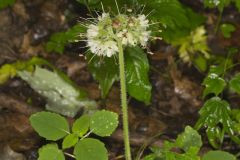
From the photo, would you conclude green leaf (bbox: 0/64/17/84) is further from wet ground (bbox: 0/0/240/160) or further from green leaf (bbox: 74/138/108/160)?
green leaf (bbox: 74/138/108/160)

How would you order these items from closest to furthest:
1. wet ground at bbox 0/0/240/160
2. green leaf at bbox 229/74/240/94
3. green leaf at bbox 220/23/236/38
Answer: green leaf at bbox 229/74/240/94
wet ground at bbox 0/0/240/160
green leaf at bbox 220/23/236/38

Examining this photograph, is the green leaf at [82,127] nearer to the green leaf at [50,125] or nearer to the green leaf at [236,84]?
the green leaf at [50,125]

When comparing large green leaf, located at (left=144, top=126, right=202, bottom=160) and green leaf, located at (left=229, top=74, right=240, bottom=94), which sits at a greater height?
green leaf, located at (left=229, top=74, right=240, bottom=94)

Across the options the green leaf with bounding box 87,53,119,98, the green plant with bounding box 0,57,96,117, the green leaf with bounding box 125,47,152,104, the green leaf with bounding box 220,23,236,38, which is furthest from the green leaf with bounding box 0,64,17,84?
the green leaf with bounding box 220,23,236,38

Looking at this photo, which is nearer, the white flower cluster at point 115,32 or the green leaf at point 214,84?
the white flower cluster at point 115,32

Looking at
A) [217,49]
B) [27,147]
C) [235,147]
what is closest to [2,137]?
[27,147]

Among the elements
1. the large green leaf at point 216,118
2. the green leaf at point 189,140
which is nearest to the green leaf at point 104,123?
the green leaf at point 189,140
